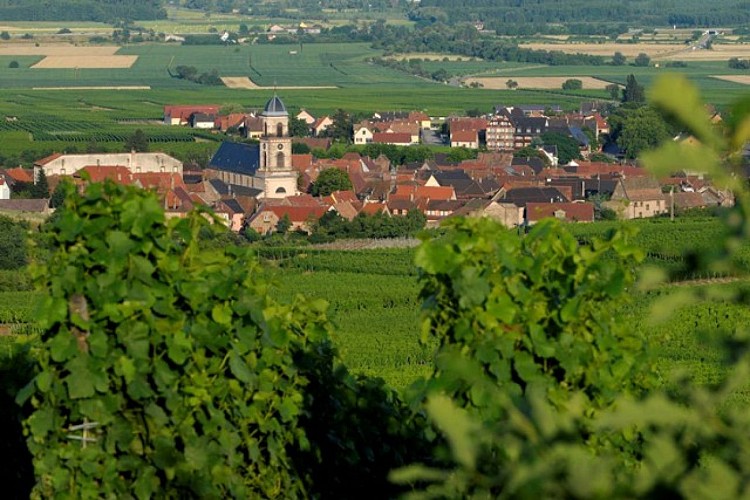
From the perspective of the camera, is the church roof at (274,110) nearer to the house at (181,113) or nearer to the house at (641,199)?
the house at (641,199)

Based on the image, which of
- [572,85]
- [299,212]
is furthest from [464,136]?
[572,85]

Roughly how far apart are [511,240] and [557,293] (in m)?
0.20

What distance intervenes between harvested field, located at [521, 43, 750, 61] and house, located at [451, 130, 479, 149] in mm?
38078

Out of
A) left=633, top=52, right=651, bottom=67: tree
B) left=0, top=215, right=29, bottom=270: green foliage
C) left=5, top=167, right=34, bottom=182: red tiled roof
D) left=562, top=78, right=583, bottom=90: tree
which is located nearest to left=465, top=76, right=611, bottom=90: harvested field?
left=562, top=78, right=583, bottom=90: tree

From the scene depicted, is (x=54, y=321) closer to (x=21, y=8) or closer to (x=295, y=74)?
(x=295, y=74)

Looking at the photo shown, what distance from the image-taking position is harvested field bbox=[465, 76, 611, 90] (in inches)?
3177

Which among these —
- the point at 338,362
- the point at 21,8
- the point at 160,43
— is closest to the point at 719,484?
the point at 338,362

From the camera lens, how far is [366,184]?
1634 inches

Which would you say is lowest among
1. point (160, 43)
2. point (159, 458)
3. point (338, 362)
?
point (160, 43)

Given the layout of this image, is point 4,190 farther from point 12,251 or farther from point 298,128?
point 298,128

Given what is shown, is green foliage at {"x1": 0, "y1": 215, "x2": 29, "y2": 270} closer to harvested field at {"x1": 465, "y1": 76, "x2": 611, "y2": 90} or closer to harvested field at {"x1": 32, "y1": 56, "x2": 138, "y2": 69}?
harvested field at {"x1": 465, "y1": 76, "x2": 611, "y2": 90}

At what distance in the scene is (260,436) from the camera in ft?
17.3

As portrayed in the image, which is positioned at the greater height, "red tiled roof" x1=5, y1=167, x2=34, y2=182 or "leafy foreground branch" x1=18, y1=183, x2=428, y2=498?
"leafy foreground branch" x1=18, y1=183, x2=428, y2=498

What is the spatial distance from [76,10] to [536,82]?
59.0 meters
